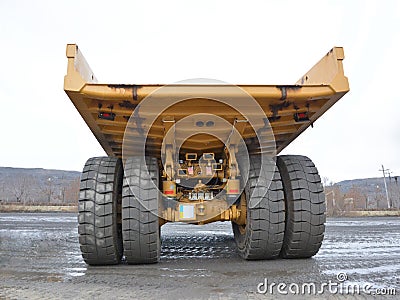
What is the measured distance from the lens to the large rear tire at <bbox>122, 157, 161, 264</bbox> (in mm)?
3781

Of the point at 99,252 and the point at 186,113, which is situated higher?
the point at 186,113

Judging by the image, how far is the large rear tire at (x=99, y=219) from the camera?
12.7ft

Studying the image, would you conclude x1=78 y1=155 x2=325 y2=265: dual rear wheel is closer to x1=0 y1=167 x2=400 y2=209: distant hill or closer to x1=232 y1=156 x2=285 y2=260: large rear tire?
x1=232 y1=156 x2=285 y2=260: large rear tire

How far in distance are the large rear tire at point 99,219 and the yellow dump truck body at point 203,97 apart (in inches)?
23.2

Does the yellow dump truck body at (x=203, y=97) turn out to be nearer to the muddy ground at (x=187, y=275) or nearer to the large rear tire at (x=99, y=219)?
the large rear tire at (x=99, y=219)

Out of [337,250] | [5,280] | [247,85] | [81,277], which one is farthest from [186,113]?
[337,250]

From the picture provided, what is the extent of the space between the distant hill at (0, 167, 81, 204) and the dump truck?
1894 inches

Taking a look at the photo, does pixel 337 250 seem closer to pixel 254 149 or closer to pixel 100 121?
pixel 254 149

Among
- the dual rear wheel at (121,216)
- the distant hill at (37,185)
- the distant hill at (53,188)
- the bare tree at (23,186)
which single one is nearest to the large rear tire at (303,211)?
the dual rear wheel at (121,216)

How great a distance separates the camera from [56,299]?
2543 mm

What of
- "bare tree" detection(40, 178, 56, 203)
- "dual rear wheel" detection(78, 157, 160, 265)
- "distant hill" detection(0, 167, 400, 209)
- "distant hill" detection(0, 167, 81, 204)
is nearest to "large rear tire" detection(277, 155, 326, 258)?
"dual rear wheel" detection(78, 157, 160, 265)

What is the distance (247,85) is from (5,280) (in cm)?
268

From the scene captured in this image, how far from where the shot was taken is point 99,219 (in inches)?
153

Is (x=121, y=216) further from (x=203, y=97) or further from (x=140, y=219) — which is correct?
(x=203, y=97)
